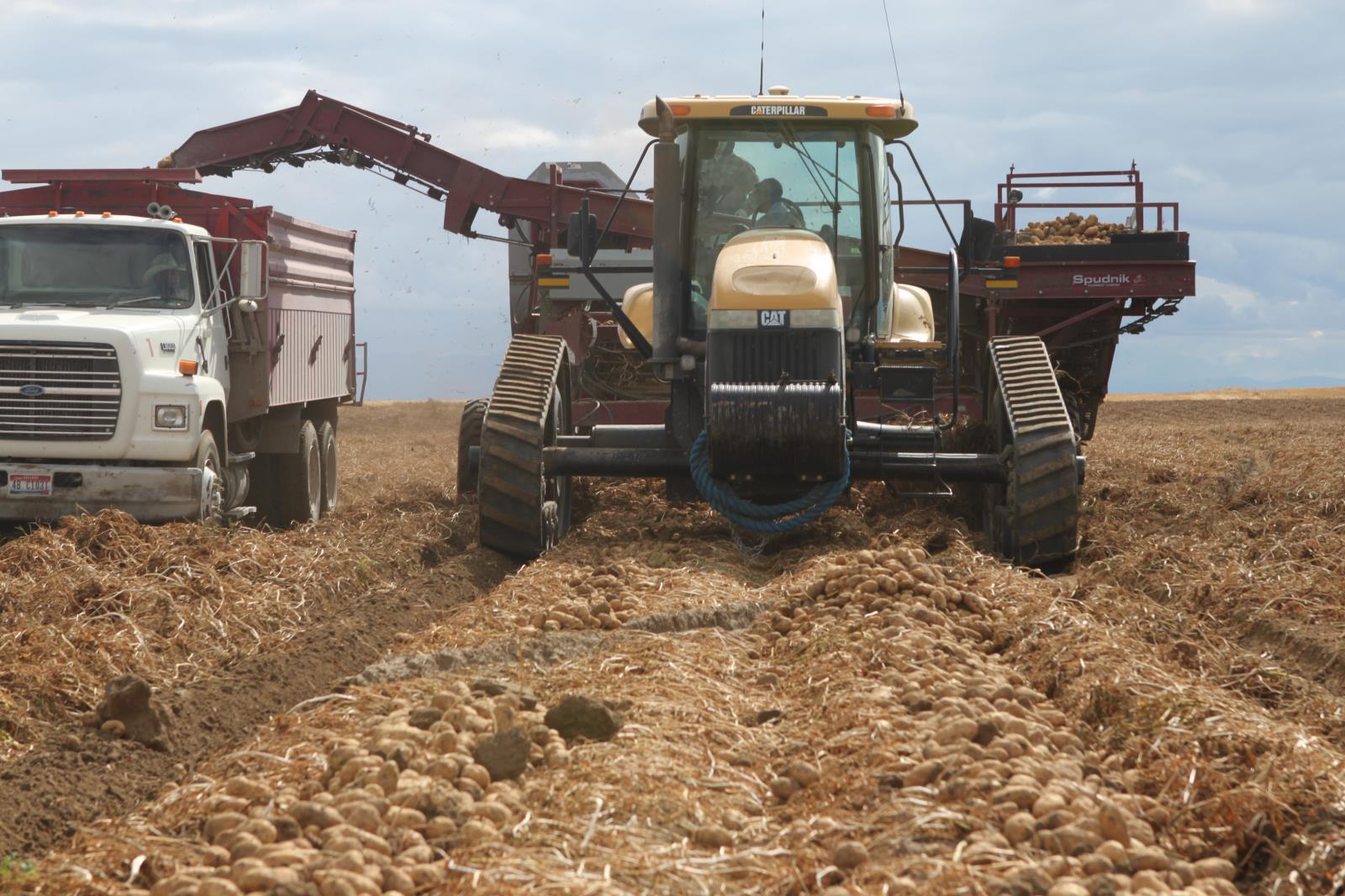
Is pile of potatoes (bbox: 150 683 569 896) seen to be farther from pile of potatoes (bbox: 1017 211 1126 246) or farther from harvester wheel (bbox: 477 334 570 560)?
pile of potatoes (bbox: 1017 211 1126 246)

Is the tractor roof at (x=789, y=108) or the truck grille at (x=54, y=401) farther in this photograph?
the truck grille at (x=54, y=401)

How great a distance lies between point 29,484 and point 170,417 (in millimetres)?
1027

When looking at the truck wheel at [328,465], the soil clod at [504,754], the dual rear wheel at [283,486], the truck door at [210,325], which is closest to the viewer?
the soil clod at [504,754]

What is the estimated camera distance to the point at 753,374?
30.0ft

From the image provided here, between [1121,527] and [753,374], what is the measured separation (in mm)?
3506

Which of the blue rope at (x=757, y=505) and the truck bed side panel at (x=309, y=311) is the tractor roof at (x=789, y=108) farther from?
the truck bed side panel at (x=309, y=311)

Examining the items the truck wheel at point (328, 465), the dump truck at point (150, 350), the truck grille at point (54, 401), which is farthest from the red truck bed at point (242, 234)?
the truck grille at point (54, 401)

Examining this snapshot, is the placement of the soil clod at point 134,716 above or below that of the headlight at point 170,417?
below

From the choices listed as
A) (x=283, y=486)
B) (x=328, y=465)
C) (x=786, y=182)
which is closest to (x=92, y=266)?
(x=283, y=486)

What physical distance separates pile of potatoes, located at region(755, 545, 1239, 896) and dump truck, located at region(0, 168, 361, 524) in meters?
5.56

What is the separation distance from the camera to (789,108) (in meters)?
9.86

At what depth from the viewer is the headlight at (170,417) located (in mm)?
10805

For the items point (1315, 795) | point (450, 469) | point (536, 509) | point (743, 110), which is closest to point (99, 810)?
point (1315, 795)

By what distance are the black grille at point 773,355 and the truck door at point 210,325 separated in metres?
4.52
